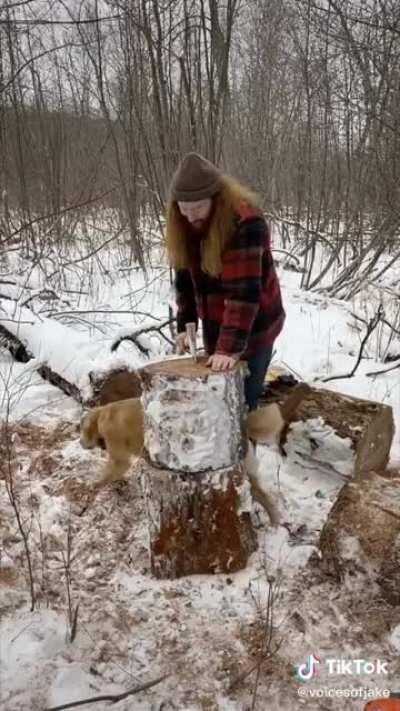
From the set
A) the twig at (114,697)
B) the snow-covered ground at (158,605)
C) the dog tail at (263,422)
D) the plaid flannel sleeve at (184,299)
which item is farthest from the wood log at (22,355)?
the twig at (114,697)

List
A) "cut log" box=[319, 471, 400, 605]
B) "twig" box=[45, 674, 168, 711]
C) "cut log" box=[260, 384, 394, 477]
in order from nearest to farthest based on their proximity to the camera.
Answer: "twig" box=[45, 674, 168, 711] < "cut log" box=[319, 471, 400, 605] < "cut log" box=[260, 384, 394, 477]

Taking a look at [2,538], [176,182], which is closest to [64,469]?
[2,538]

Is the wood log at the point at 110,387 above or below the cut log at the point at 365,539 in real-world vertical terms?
above

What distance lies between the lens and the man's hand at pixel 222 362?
2100mm

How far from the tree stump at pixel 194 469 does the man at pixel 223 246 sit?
0.16 m

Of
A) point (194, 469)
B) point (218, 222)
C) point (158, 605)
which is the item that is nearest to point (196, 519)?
point (194, 469)

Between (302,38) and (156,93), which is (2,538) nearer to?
(156,93)

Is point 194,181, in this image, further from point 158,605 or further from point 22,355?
point 22,355

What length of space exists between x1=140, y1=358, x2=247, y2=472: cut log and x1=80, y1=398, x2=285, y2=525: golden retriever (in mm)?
296

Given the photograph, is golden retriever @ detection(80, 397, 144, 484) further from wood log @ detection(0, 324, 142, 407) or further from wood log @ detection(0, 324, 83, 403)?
wood log @ detection(0, 324, 83, 403)

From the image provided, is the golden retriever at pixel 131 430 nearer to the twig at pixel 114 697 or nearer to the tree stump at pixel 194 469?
the tree stump at pixel 194 469

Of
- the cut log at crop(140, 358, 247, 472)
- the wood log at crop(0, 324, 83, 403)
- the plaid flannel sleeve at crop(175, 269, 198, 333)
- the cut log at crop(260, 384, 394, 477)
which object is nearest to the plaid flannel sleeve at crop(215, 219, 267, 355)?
the cut log at crop(140, 358, 247, 472)

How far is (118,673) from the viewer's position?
5.68 ft

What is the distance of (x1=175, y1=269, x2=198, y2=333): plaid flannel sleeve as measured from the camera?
8.60ft
